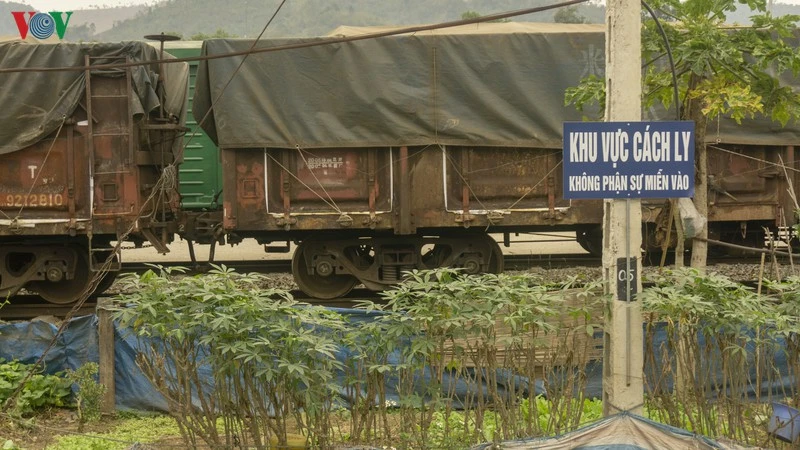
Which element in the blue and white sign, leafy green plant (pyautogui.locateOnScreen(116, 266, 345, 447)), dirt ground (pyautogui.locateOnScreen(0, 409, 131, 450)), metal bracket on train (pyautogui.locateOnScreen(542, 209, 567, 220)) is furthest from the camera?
metal bracket on train (pyautogui.locateOnScreen(542, 209, 567, 220))

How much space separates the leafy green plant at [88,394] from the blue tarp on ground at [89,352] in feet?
0.95

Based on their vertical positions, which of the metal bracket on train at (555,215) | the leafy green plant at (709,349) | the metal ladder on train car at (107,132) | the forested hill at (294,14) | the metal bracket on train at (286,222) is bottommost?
the leafy green plant at (709,349)

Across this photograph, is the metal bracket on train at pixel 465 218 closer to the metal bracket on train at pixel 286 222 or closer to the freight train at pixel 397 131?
the freight train at pixel 397 131

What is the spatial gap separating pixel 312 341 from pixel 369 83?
5936mm

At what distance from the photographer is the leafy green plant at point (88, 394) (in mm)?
7082

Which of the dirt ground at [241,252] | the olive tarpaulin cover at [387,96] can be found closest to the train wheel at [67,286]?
the olive tarpaulin cover at [387,96]

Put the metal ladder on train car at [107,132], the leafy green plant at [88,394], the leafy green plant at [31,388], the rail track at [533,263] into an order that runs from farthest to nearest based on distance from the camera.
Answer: the rail track at [533,263] < the metal ladder on train car at [107,132] < the leafy green plant at [31,388] < the leafy green plant at [88,394]

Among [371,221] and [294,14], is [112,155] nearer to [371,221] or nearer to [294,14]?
[371,221]

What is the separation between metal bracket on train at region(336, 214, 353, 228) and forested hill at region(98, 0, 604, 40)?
71511mm

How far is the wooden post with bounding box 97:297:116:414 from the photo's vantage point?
7.45 metres

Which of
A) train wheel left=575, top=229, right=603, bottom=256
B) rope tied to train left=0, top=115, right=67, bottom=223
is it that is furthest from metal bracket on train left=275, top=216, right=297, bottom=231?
train wheel left=575, top=229, right=603, bottom=256

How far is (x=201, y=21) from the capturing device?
8888 centimetres

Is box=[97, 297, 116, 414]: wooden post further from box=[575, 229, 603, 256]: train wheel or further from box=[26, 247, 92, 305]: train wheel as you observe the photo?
box=[575, 229, 603, 256]: train wheel

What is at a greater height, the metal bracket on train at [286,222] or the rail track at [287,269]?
→ the metal bracket on train at [286,222]
